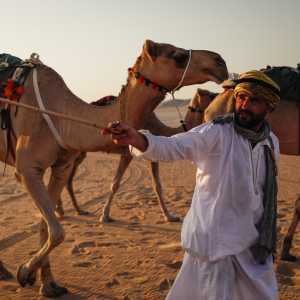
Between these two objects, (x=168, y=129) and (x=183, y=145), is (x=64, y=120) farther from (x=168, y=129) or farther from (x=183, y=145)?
(x=168, y=129)

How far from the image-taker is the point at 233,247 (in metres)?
2.69

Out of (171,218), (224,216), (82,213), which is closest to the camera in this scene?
(224,216)

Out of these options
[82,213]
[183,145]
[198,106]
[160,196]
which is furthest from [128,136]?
[82,213]

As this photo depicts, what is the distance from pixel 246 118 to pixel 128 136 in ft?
2.51

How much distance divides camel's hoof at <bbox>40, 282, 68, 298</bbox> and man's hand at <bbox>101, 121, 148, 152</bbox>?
95.4 inches

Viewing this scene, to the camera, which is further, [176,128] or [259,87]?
[176,128]

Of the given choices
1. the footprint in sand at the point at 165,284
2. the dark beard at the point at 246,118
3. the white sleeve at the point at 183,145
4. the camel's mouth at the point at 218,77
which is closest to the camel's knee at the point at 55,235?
the footprint in sand at the point at 165,284

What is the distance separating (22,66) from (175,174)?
8617mm

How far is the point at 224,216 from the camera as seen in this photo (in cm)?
271

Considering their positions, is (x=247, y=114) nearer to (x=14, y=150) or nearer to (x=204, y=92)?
(x=14, y=150)

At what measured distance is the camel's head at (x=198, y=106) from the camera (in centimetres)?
720

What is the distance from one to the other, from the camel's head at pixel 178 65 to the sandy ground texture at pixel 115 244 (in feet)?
6.98

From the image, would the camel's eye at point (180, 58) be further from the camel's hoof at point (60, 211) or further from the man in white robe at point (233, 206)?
the camel's hoof at point (60, 211)

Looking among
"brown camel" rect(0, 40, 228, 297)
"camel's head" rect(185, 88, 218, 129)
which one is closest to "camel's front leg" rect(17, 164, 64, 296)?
"brown camel" rect(0, 40, 228, 297)
